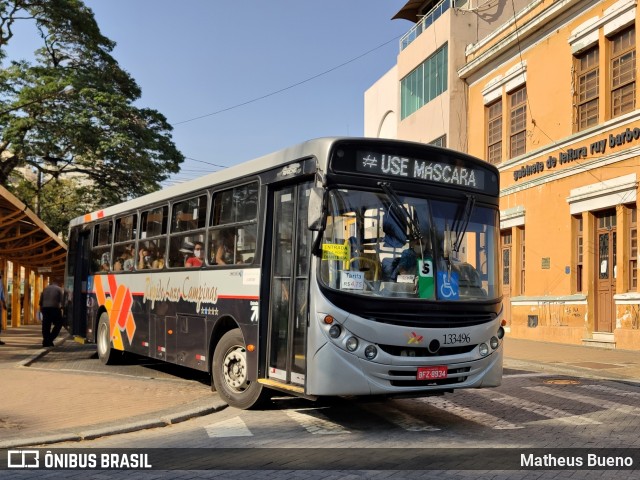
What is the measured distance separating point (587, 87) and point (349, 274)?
15.5m

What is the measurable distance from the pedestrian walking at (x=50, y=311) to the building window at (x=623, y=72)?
602 inches

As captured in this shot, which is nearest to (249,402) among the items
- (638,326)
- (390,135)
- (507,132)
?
(638,326)

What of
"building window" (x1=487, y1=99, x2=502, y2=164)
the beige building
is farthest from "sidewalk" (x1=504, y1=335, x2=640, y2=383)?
"building window" (x1=487, y1=99, x2=502, y2=164)

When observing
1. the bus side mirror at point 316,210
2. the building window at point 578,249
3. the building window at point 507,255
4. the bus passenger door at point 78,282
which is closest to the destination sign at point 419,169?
the bus side mirror at point 316,210

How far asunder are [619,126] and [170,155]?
714 inches

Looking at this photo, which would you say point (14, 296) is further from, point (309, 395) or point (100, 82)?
point (309, 395)

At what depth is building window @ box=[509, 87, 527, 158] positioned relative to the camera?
76.2 feet

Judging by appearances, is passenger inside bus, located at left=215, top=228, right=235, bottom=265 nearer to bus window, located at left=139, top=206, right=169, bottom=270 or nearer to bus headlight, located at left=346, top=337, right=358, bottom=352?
bus window, located at left=139, top=206, right=169, bottom=270

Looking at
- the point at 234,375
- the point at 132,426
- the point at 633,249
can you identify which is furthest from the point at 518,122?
the point at 132,426

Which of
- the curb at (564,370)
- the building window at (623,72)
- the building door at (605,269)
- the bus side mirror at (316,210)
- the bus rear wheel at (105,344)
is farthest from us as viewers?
the building door at (605,269)

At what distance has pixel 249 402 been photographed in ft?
28.3

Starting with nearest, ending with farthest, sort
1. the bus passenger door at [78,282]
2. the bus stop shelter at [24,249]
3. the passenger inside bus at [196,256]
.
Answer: the passenger inside bus at [196,256]
the bus passenger door at [78,282]
the bus stop shelter at [24,249]

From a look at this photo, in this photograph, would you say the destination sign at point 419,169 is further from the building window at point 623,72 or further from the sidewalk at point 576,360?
the building window at point 623,72

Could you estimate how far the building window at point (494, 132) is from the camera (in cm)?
2495
